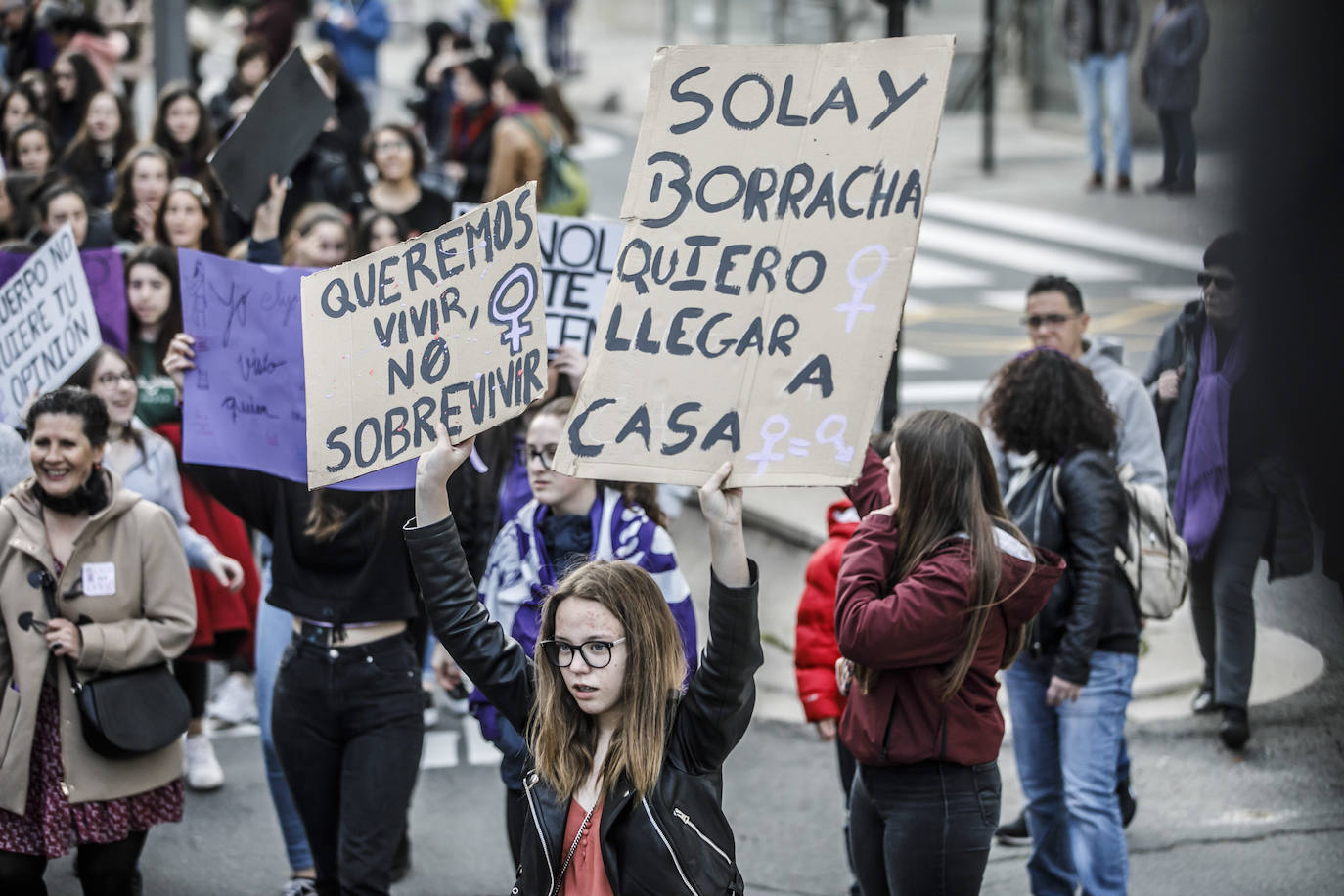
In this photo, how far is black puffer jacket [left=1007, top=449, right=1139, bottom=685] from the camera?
4773mm

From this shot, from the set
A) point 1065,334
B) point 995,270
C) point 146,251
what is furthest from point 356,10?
point 1065,334

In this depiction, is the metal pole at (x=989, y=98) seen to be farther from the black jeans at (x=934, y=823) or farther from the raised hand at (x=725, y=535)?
the raised hand at (x=725, y=535)

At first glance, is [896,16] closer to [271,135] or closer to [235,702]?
[271,135]

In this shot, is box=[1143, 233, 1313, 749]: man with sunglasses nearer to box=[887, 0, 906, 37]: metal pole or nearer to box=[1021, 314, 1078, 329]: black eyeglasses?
box=[1021, 314, 1078, 329]: black eyeglasses

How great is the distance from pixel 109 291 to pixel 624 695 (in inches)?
149

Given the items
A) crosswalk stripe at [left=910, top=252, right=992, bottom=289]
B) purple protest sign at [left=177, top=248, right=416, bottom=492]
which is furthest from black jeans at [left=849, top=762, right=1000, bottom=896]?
crosswalk stripe at [left=910, top=252, right=992, bottom=289]

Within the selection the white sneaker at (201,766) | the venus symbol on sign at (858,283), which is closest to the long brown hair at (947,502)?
the venus symbol on sign at (858,283)

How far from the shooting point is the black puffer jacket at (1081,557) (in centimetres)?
477

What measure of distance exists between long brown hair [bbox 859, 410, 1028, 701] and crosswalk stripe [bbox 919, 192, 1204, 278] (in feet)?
31.8

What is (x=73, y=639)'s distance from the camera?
14.9 feet

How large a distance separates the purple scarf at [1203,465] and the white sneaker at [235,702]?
12.5 ft

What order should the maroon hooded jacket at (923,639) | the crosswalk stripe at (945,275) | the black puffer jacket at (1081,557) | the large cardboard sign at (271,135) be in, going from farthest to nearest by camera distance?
the crosswalk stripe at (945,275) → the large cardboard sign at (271,135) → the black puffer jacket at (1081,557) → the maroon hooded jacket at (923,639)

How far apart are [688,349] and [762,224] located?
11.9 inches

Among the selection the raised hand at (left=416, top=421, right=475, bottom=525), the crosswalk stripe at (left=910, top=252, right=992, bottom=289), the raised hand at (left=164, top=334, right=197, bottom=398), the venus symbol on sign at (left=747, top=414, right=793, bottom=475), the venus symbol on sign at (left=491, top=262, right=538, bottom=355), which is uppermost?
the venus symbol on sign at (left=491, top=262, right=538, bottom=355)
